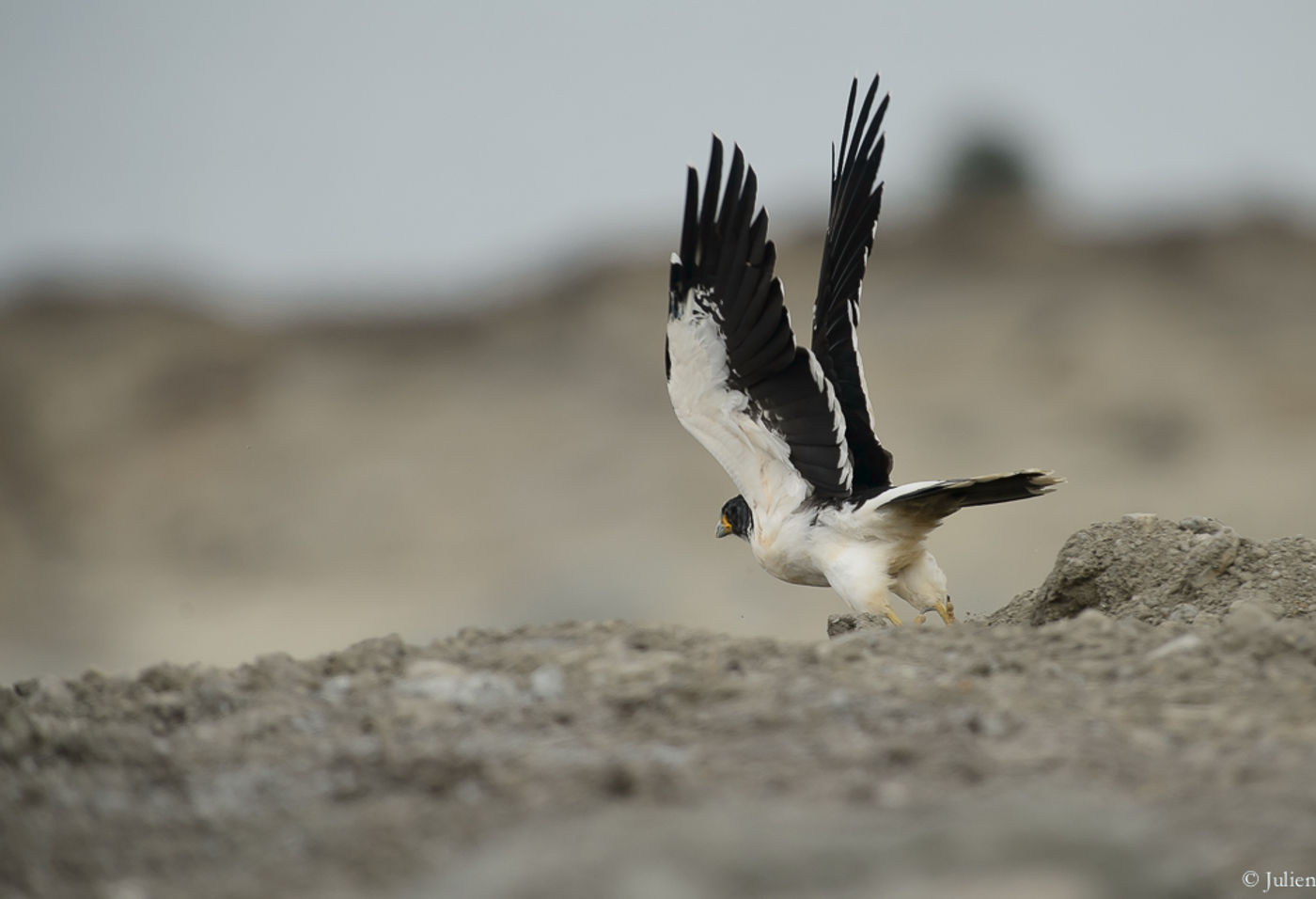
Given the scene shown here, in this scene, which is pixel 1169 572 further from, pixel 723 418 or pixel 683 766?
pixel 683 766

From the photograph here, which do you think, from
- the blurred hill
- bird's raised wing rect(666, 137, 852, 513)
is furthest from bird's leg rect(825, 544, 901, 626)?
the blurred hill

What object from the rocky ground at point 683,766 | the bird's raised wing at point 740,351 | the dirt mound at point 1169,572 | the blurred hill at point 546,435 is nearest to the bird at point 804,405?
the bird's raised wing at point 740,351

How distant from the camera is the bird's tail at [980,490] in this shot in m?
6.08

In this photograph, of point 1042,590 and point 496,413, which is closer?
point 1042,590

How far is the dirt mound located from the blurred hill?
15189mm

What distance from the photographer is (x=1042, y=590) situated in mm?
6391

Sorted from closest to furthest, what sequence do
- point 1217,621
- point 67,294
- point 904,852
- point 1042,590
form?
point 904,852
point 1217,621
point 1042,590
point 67,294

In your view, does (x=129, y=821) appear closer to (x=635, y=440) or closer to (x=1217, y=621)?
(x=1217, y=621)

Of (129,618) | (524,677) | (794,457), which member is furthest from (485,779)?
(129,618)

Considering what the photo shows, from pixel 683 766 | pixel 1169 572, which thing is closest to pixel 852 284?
pixel 1169 572

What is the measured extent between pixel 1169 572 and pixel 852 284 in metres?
2.14

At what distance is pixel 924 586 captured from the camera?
7.03m

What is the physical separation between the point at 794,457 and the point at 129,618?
19.8 meters

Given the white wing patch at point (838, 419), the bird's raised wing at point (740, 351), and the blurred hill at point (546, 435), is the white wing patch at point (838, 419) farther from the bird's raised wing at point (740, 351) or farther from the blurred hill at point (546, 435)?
the blurred hill at point (546, 435)
